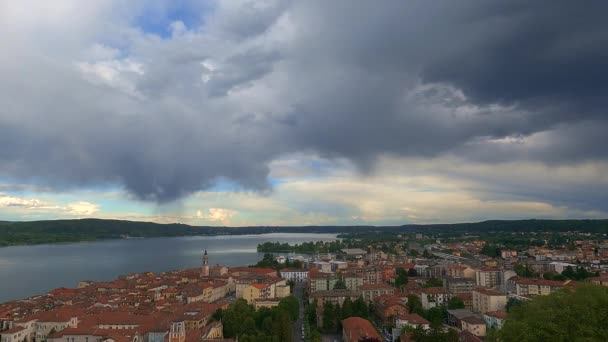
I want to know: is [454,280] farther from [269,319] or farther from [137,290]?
[137,290]

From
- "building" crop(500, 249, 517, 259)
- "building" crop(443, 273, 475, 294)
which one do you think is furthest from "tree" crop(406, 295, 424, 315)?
"building" crop(500, 249, 517, 259)

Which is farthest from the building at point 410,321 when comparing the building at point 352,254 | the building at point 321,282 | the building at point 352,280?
the building at point 352,254

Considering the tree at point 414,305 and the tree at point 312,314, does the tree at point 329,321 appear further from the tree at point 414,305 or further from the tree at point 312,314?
the tree at point 414,305


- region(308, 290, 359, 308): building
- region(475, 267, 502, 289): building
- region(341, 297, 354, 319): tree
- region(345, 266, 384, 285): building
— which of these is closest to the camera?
region(341, 297, 354, 319): tree

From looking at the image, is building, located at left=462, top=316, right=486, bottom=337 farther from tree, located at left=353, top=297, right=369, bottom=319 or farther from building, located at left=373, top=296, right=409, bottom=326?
tree, located at left=353, top=297, right=369, bottom=319

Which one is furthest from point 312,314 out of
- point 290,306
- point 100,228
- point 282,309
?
point 100,228

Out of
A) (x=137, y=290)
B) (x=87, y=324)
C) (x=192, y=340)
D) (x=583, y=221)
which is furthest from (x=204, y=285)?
(x=583, y=221)

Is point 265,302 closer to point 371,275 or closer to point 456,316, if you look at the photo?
point 456,316
